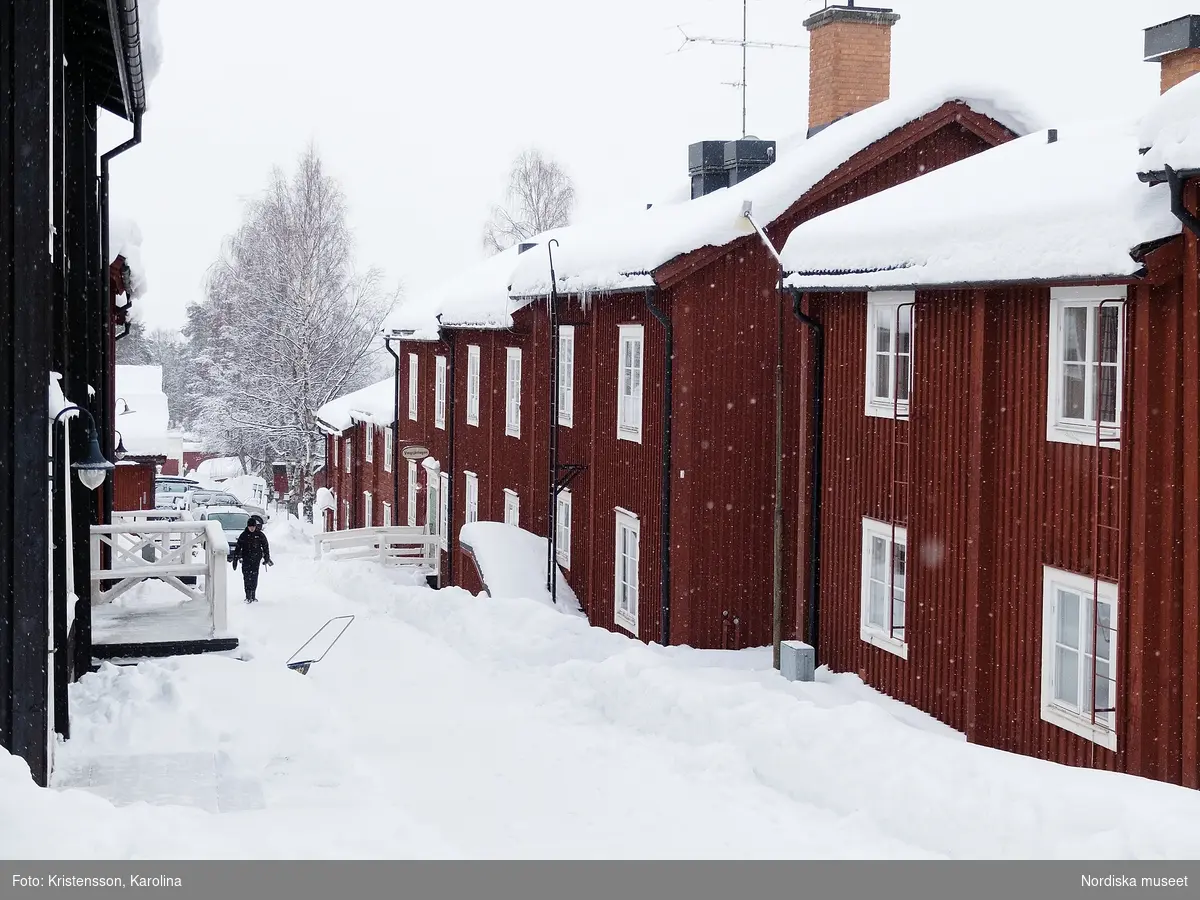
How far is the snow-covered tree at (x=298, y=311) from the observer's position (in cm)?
3956

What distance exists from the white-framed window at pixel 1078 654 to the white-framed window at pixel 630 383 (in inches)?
278

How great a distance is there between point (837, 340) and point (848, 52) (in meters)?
5.66

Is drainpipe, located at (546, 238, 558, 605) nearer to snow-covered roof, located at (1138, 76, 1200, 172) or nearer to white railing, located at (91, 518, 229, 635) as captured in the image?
white railing, located at (91, 518, 229, 635)

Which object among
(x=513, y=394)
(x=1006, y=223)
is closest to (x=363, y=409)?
(x=513, y=394)

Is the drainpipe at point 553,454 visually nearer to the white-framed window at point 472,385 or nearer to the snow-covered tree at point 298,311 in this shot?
the white-framed window at point 472,385

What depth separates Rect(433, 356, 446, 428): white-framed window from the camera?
2631 centimetres

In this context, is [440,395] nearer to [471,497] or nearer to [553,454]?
[471,497]

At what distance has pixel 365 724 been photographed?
11719mm

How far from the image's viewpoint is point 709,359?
48.6ft

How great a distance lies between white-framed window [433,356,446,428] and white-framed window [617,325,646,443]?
1010 centimetres

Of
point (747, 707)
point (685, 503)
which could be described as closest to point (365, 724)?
point (747, 707)

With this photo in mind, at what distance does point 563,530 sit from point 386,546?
7904 millimetres
